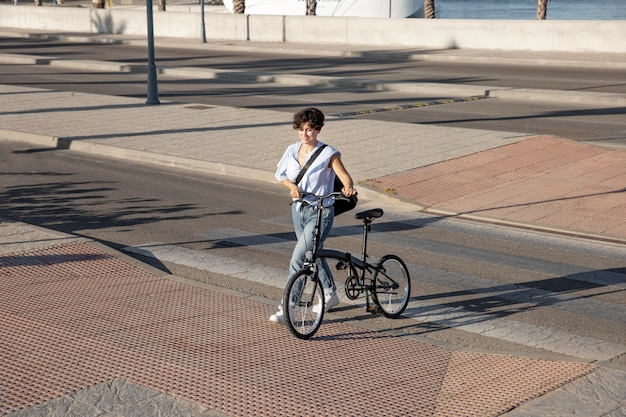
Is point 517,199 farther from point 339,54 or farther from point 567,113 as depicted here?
point 339,54

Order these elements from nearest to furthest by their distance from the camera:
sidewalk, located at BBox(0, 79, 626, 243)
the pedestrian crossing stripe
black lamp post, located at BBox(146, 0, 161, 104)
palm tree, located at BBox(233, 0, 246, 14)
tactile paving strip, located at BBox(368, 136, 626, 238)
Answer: tactile paving strip, located at BBox(368, 136, 626, 238) < sidewalk, located at BBox(0, 79, 626, 243) < the pedestrian crossing stripe < black lamp post, located at BBox(146, 0, 161, 104) < palm tree, located at BBox(233, 0, 246, 14)

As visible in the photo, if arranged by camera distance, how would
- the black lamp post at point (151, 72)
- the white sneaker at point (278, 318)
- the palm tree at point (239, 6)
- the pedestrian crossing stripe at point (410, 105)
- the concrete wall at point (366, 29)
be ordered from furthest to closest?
1. the palm tree at point (239, 6)
2. the concrete wall at point (366, 29)
3. the black lamp post at point (151, 72)
4. the pedestrian crossing stripe at point (410, 105)
5. the white sneaker at point (278, 318)

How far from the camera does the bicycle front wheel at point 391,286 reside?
327 inches

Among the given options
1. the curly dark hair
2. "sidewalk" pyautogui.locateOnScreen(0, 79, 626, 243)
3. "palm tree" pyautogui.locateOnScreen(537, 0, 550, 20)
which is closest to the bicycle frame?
the curly dark hair

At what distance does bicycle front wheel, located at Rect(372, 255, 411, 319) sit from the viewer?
27.3 feet

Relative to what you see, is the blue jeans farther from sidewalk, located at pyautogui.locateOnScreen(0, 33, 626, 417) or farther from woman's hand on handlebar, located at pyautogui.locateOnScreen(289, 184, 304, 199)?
sidewalk, located at pyautogui.locateOnScreen(0, 33, 626, 417)

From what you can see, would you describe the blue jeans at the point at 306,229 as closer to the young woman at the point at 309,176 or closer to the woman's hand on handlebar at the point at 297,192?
the young woman at the point at 309,176

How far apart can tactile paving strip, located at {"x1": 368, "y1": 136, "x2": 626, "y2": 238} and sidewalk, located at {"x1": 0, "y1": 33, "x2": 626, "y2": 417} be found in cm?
5

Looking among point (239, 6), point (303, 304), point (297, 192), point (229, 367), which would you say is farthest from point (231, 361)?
point (239, 6)

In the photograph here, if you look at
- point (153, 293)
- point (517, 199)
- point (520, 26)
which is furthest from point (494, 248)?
point (520, 26)

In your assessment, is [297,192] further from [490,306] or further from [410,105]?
[410,105]

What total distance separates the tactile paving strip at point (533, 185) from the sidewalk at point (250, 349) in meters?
0.05

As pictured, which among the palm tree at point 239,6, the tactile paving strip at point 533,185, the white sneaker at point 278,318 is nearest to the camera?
the white sneaker at point 278,318

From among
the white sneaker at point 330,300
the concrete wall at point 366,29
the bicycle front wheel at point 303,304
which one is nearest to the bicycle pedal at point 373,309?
the white sneaker at point 330,300
